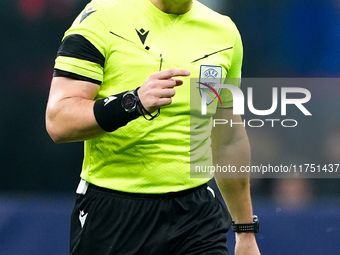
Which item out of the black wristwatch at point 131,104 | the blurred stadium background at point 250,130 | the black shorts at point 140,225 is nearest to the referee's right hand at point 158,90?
the black wristwatch at point 131,104

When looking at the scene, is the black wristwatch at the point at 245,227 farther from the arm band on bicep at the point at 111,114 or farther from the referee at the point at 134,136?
the arm band on bicep at the point at 111,114

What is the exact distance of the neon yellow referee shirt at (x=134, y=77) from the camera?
313cm

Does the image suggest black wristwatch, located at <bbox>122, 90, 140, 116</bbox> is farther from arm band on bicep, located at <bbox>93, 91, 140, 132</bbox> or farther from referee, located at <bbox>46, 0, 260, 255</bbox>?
referee, located at <bbox>46, 0, 260, 255</bbox>

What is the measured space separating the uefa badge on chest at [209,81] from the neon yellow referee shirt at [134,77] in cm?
3

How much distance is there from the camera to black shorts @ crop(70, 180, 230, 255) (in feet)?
10.5

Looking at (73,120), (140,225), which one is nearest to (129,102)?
(73,120)

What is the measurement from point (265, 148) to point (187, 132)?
3.28 metres

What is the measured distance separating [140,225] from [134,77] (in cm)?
58

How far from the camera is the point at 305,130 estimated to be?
21.9ft

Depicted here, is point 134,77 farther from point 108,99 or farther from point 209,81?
point 209,81

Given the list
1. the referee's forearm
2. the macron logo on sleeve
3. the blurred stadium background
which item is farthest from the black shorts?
the blurred stadium background

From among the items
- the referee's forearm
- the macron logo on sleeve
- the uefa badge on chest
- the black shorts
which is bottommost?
the black shorts

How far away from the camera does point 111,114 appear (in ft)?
9.60

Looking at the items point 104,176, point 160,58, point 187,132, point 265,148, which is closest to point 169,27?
point 160,58
